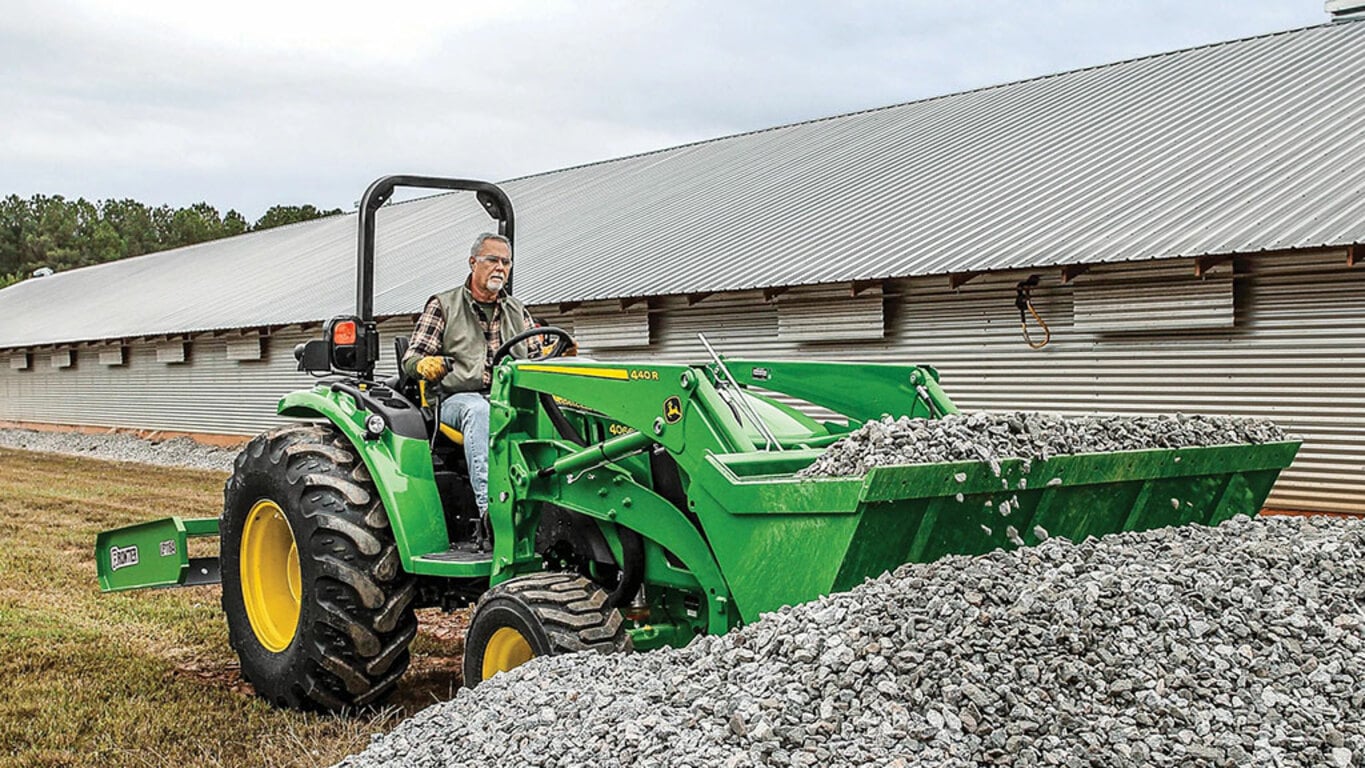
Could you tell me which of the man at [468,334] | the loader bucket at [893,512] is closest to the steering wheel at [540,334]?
the man at [468,334]

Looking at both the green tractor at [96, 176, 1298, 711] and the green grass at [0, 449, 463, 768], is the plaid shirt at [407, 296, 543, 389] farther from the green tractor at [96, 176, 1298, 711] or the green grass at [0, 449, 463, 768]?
the green grass at [0, 449, 463, 768]

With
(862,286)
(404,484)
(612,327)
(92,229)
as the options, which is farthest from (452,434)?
(92,229)

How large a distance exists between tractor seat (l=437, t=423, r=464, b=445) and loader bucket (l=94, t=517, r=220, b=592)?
183 centimetres

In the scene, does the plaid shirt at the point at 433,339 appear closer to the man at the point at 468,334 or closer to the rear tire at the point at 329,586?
the man at the point at 468,334

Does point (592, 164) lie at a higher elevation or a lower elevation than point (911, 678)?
higher

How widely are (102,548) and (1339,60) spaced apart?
46.1ft

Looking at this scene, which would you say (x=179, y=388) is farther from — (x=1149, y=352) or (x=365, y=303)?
(x=365, y=303)

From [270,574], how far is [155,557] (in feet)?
3.18

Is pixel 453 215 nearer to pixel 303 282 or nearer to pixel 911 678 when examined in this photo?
pixel 303 282

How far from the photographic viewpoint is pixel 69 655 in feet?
22.2

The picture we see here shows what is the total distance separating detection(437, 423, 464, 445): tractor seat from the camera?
5676 millimetres

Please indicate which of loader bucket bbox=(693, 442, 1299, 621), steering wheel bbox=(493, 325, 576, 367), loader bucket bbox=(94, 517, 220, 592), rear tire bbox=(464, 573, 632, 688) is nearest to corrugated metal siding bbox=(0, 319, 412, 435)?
loader bucket bbox=(94, 517, 220, 592)

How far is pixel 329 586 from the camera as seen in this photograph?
5.41 meters

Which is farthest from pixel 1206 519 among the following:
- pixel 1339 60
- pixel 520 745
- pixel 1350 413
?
pixel 1339 60
